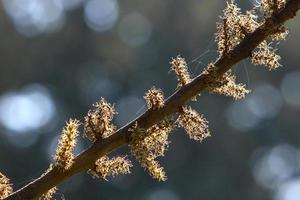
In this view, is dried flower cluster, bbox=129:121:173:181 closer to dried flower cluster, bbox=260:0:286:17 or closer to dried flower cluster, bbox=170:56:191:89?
dried flower cluster, bbox=170:56:191:89

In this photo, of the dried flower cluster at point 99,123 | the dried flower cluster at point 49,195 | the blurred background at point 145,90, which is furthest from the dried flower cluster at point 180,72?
the blurred background at point 145,90

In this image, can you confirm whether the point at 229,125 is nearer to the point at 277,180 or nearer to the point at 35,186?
the point at 277,180

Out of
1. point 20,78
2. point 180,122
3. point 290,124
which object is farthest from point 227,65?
point 290,124

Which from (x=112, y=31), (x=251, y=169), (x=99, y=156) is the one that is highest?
(x=112, y=31)

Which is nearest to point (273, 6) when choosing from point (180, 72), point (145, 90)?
point (180, 72)

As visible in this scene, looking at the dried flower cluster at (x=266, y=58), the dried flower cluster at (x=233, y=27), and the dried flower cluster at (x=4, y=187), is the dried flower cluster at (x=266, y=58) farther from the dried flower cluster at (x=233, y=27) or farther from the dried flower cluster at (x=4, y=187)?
the dried flower cluster at (x=4, y=187)

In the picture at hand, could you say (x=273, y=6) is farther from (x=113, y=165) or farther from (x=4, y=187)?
(x=4, y=187)
